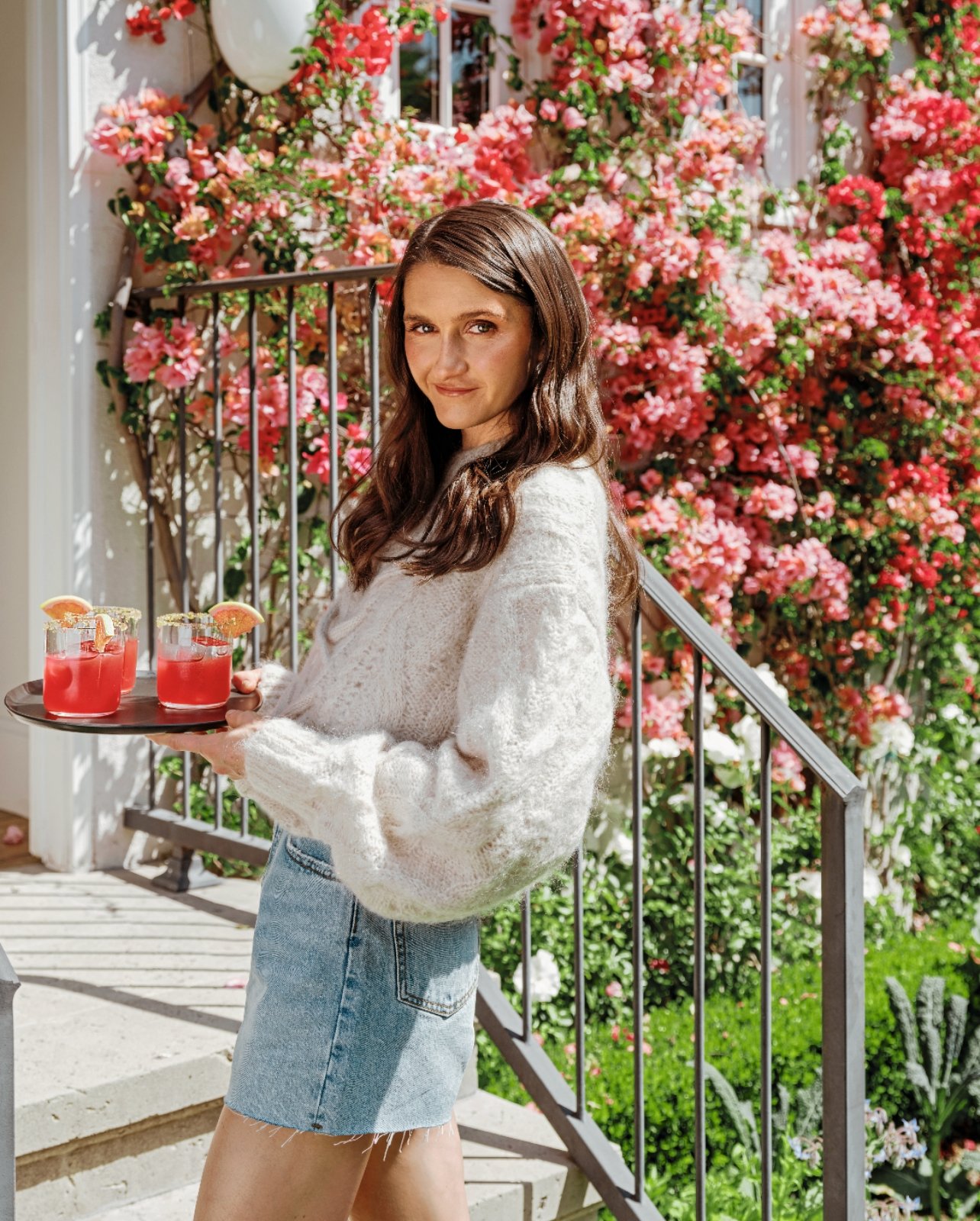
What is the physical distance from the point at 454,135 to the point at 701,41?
1176mm

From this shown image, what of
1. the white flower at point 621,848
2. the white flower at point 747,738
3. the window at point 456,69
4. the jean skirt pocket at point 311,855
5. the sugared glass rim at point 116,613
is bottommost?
the white flower at point 621,848

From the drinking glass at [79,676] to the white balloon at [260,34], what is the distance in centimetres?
244

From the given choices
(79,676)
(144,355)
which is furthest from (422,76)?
(79,676)

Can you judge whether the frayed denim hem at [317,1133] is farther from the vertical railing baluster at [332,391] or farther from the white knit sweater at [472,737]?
the vertical railing baluster at [332,391]

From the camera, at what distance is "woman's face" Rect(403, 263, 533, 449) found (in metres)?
1.51

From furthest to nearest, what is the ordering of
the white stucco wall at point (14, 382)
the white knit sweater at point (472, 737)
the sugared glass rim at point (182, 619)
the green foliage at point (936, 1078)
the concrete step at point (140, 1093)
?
the white stucco wall at point (14, 382), the green foliage at point (936, 1078), the concrete step at point (140, 1093), the sugared glass rim at point (182, 619), the white knit sweater at point (472, 737)

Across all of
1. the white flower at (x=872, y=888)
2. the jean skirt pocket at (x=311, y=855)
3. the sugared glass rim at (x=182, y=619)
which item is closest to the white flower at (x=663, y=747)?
the white flower at (x=872, y=888)

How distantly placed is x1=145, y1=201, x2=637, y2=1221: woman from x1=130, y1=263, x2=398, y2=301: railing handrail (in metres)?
0.89

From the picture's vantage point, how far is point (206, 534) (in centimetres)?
381

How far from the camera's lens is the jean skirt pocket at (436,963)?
58.6 inches

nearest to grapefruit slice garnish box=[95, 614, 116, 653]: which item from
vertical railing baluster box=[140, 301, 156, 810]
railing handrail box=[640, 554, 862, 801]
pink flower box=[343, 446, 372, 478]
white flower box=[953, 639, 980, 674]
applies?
railing handrail box=[640, 554, 862, 801]

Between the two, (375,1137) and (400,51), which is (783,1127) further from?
(400,51)

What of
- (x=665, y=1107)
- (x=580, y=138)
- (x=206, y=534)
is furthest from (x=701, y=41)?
(x=665, y=1107)

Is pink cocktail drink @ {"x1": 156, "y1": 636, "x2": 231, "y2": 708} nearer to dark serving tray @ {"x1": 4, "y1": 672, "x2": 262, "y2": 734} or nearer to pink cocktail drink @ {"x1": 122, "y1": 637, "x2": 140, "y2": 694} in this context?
dark serving tray @ {"x1": 4, "y1": 672, "x2": 262, "y2": 734}
